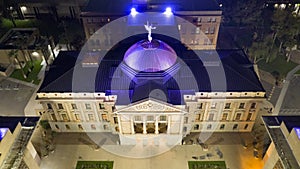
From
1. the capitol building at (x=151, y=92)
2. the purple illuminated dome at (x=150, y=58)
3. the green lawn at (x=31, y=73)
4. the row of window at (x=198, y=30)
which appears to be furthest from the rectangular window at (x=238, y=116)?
the green lawn at (x=31, y=73)

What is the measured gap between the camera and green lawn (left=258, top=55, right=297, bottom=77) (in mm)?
80219

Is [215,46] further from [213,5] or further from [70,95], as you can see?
[70,95]

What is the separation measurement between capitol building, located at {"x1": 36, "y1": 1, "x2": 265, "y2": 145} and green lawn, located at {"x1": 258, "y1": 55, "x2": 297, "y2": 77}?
67.6 ft

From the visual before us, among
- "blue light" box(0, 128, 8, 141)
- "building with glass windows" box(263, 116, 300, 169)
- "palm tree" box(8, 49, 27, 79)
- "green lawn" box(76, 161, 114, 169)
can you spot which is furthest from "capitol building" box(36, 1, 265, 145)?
"palm tree" box(8, 49, 27, 79)

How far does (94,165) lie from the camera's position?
57969 millimetres

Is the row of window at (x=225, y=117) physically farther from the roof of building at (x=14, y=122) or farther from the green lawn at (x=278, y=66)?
the roof of building at (x=14, y=122)

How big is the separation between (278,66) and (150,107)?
159 feet

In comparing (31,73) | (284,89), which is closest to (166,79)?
(284,89)

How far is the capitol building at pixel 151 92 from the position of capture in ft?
186

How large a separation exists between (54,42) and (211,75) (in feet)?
186

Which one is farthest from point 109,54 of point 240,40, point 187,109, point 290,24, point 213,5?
point 290,24

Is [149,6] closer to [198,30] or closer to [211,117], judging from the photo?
Result: [198,30]

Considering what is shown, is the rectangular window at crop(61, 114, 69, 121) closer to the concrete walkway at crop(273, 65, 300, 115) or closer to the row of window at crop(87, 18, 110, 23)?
the row of window at crop(87, 18, 110, 23)

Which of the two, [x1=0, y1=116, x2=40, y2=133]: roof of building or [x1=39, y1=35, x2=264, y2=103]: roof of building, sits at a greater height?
[x1=39, y1=35, x2=264, y2=103]: roof of building
